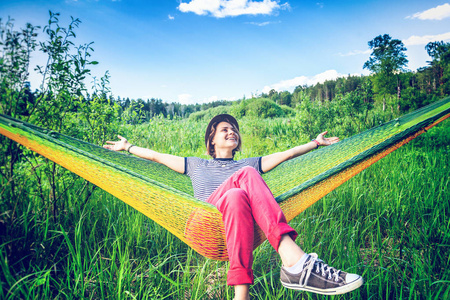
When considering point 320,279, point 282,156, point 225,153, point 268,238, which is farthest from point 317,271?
point 225,153

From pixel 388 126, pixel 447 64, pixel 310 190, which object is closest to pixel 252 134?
pixel 388 126

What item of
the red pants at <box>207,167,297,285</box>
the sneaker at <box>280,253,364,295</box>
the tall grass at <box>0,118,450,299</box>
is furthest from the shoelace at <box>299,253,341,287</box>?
the tall grass at <box>0,118,450,299</box>

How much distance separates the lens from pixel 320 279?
89cm

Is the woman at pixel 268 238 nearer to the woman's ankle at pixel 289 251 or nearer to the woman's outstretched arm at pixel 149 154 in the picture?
the woman's ankle at pixel 289 251

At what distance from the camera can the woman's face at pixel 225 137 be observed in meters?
1.79

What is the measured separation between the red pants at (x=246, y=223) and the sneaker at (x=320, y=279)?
0.41 ft

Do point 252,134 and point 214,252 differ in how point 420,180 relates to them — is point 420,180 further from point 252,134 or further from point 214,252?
point 252,134

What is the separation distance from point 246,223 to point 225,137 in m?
0.91

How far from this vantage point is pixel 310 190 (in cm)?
104

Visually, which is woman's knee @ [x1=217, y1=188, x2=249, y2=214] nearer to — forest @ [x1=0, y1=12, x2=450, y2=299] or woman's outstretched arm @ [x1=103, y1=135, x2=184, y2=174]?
forest @ [x1=0, y1=12, x2=450, y2=299]

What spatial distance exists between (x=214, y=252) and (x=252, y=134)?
4773mm

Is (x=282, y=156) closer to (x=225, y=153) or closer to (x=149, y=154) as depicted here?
(x=225, y=153)

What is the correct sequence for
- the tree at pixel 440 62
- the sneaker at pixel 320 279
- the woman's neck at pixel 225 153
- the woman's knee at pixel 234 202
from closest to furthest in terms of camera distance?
the sneaker at pixel 320 279 → the woman's knee at pixel 234 202 → the woman's neck at pixel 225 153 → the tree at pixel 440 62

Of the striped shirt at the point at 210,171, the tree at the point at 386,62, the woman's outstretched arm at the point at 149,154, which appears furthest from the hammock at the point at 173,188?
the tree at the point at 386,62
